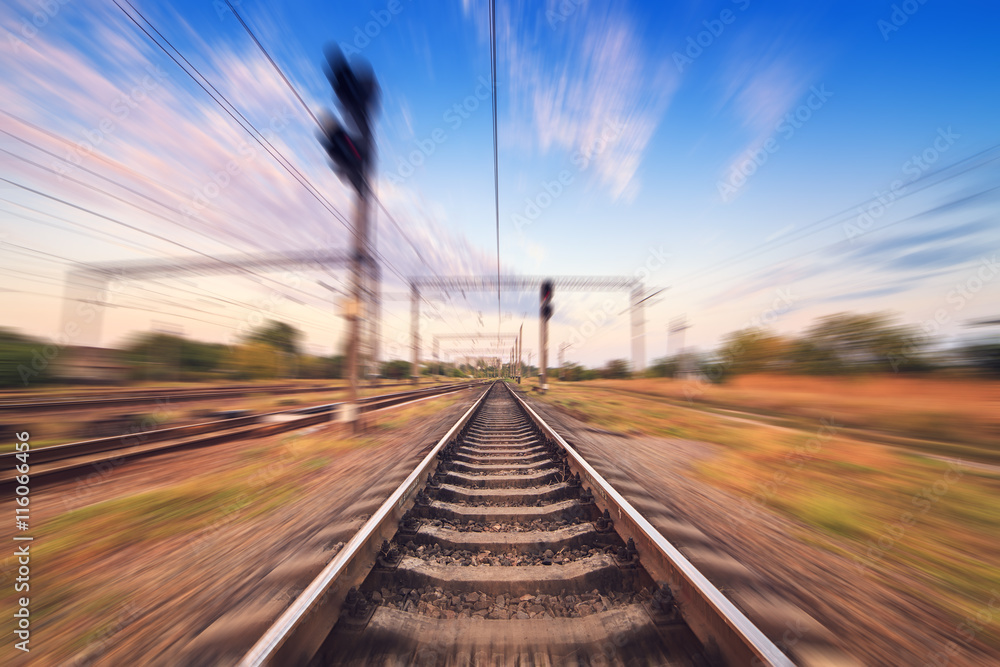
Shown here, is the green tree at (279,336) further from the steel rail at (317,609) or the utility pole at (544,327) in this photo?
the steel rail at (317,609)

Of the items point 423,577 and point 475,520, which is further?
point 475,520

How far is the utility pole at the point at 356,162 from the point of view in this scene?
779 cm

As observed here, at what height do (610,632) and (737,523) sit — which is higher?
(610,632)

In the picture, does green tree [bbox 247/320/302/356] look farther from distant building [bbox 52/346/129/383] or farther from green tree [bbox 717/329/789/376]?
green tree [bbox 717/329/789/376]

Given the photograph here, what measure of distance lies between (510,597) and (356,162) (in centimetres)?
939

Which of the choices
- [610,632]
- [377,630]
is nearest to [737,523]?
[610,632]

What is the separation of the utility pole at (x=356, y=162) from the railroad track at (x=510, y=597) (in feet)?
17.7

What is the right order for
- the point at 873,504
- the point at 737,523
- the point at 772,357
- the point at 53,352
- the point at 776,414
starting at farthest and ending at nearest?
1. the point at 772,357
2. the point at 53,352
3. the point at 776,414
4. the point at 873,504
5. the point at 737,523

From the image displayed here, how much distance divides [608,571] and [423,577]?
3.76ft

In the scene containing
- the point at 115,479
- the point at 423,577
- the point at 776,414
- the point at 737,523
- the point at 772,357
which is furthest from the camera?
the point at 772,357

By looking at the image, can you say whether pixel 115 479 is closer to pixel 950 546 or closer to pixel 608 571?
pixel 608 571

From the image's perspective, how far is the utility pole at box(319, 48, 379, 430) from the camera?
7789 millimetres

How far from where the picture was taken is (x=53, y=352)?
16766 millimetres
